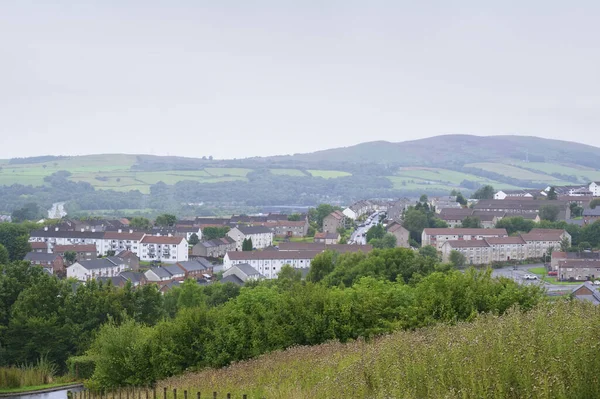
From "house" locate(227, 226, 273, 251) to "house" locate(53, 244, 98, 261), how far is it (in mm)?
14286

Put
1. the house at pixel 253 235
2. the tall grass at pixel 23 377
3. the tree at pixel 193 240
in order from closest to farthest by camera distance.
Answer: the tall grass at pixel 23 377
the tree at pixel 193 240
the house at pixel 253 235

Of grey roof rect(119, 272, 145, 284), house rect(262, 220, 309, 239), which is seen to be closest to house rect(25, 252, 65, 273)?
grey roof rect(119, 272, 145, 284)

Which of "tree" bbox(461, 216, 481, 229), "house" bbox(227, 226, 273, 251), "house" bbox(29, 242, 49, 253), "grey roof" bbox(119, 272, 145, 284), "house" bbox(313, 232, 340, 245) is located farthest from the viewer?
"house" bbox(227, 226, 273, 251)

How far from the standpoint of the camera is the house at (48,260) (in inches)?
2576

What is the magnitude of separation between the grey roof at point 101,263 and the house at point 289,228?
2761cm

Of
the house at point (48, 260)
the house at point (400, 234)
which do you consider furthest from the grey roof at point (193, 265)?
the house at point (400, 234)

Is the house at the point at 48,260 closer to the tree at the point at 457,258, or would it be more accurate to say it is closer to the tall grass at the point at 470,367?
the tree at the point at 457,258

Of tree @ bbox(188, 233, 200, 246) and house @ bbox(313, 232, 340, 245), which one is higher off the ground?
house @ bbox(313, 232, 340, 245)

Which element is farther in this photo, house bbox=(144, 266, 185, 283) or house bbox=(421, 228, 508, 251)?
house bbox=(421, 228, 508, 251)

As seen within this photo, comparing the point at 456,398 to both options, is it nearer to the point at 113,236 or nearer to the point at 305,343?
the point at 305,343

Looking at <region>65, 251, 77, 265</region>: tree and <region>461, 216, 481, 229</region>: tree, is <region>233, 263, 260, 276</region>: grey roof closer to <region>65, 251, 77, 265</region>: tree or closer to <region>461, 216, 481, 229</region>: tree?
<region>65, 251, 77, 265</region>: tree

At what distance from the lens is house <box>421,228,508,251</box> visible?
74312 mm

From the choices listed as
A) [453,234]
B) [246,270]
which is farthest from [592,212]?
[246,270]

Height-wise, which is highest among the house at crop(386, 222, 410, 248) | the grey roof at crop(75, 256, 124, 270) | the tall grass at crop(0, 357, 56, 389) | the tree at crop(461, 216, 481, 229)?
the tall grass at crop(0, 357, 56, 389)
